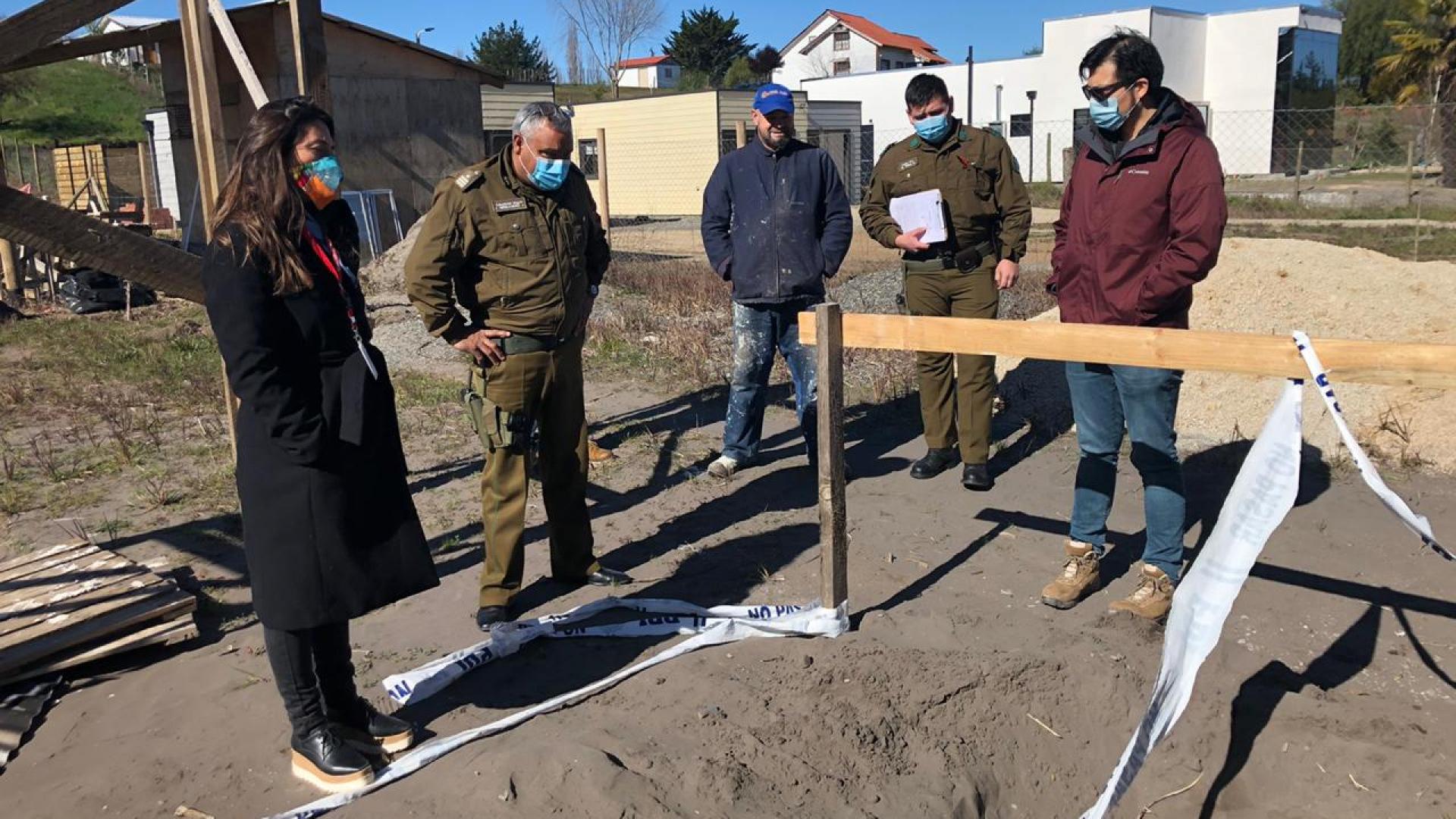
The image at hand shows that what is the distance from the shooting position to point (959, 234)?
5879 mm

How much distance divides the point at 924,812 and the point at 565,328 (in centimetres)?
234

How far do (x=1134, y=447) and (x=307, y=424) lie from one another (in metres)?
→ 3.06

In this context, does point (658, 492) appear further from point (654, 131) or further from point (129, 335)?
point (654, 131)

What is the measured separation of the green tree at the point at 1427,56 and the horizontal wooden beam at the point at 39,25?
3381 cm

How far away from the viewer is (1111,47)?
4.07 meters

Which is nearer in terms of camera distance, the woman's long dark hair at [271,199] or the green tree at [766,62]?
the woman's long dark hair at [271,199]

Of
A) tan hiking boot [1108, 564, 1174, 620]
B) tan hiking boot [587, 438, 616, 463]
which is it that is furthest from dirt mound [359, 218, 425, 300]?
tan hiking boot [1108, 564, 1174, 620]

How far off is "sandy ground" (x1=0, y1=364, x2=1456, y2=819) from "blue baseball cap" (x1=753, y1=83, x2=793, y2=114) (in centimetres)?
231

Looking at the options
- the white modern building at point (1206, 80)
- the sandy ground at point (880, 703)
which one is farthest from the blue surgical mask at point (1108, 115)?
the white modern building at point (1206, 80)

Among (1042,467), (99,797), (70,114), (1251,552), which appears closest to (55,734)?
(99,797)

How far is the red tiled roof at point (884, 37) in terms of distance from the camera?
216 ft

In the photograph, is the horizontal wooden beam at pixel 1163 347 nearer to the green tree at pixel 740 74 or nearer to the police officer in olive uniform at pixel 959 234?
the police officer in olive uniform at pixel 959 234

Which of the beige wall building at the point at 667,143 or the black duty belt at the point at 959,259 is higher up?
the beige wall building at the point at 667,143

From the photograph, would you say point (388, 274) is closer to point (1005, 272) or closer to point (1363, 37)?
point (1005, 272)
